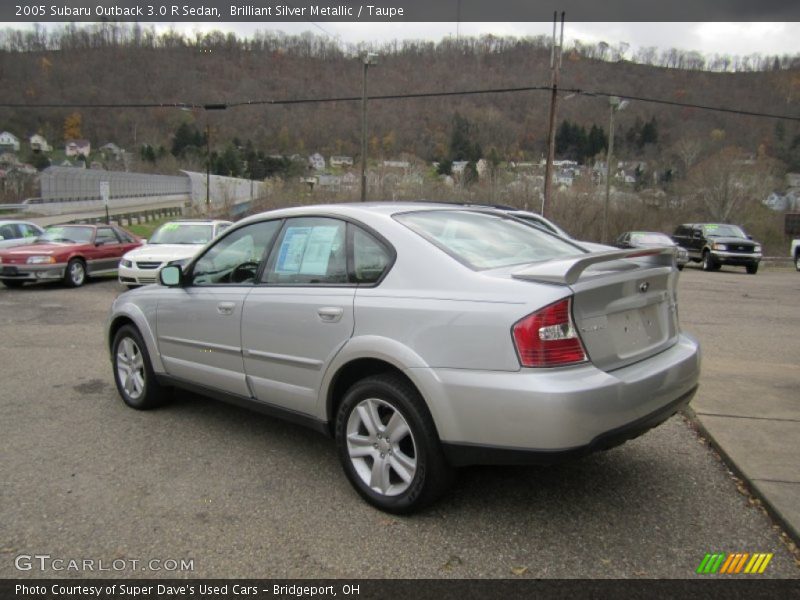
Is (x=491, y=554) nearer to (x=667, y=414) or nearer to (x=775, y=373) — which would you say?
(x=667, y=414)

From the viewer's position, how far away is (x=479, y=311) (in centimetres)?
281

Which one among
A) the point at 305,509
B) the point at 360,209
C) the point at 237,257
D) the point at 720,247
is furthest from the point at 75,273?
the point at 720,247

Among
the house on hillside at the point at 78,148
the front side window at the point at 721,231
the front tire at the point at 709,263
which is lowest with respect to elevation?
the front tire at the point at 709,263

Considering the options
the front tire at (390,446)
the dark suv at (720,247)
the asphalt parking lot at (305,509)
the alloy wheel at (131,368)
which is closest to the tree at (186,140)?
the dark suv at (720,247)

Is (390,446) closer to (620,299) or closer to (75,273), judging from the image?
(620,299)

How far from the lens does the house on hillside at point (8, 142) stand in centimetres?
7375

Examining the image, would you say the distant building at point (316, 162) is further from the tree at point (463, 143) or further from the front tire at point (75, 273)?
the front tire at point (75, 273)

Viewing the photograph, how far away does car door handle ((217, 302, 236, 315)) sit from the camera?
4.01m

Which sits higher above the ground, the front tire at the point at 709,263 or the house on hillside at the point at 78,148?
the house on hillside at the point at 78,148

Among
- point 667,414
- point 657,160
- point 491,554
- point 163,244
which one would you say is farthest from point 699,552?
point 657,160

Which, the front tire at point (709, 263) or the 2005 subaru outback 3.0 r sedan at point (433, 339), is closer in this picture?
the 2005 subaru outback 3.0 r sedan at point (433, 339)

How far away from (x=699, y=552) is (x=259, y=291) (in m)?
2.83

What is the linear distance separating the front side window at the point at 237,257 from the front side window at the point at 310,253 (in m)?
0.16

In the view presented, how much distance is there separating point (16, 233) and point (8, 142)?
75.8 m
